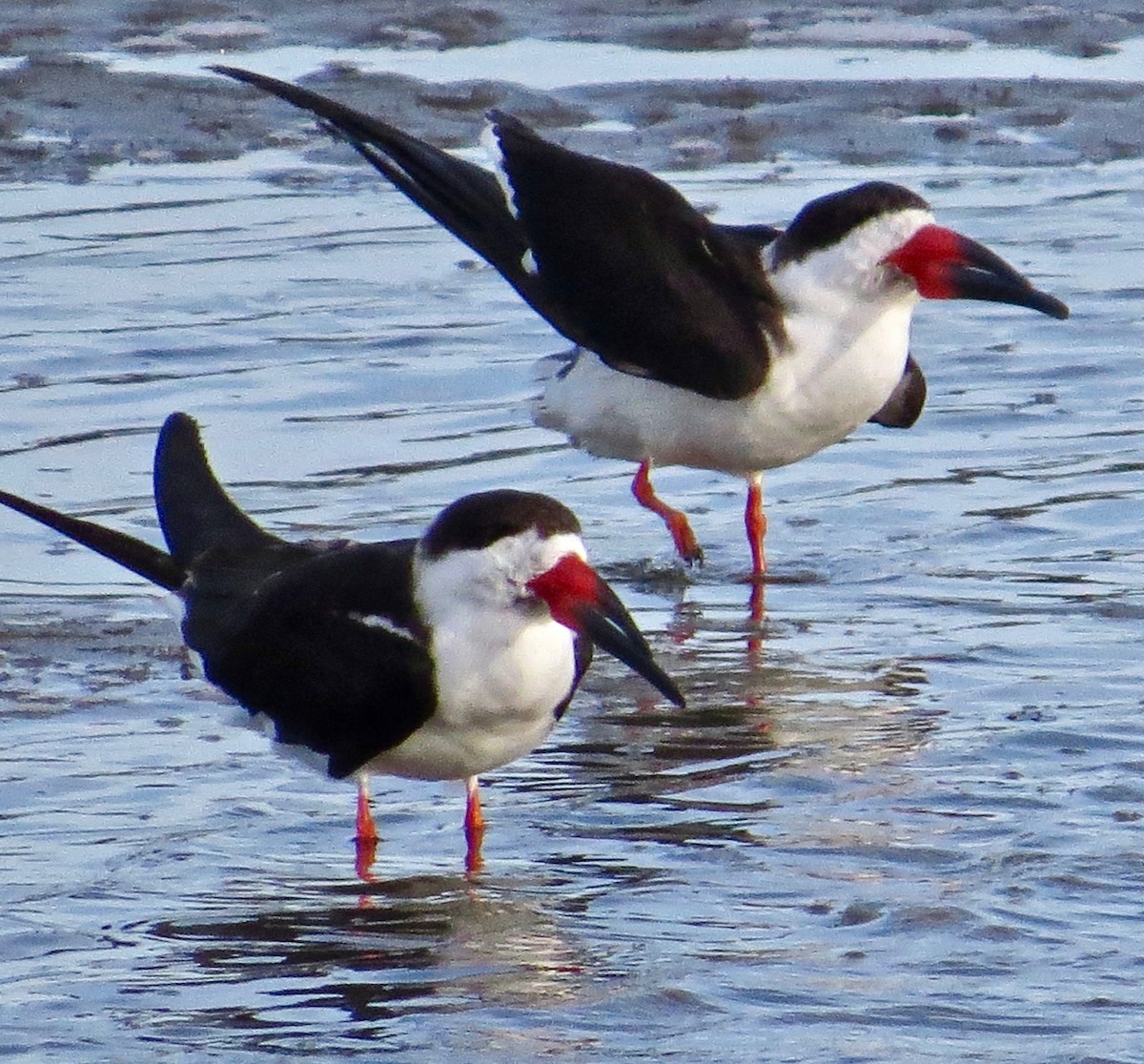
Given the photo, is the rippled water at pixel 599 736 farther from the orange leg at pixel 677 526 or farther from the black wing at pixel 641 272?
the black wing at pixel 641 272

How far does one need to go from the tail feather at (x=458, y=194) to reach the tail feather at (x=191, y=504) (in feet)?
4.95

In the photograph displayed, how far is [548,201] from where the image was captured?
700 cm

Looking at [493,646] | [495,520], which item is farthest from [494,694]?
[495,520]

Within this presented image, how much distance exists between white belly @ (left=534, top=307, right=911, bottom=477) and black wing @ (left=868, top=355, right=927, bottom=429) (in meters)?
0.26

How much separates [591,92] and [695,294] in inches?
193

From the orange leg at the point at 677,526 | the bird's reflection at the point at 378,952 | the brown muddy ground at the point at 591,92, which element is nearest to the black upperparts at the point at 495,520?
the bird's reflection at the point at 378,952

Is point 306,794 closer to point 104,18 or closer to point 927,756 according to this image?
point 927,756

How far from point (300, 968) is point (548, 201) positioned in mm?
3070

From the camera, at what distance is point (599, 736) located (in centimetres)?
555

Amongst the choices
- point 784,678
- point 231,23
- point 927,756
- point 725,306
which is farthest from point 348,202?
point 927,756

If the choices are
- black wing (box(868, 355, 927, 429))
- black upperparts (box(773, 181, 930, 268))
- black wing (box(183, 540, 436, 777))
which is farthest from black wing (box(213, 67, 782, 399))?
black wing (box(183, 540, 436, 777))

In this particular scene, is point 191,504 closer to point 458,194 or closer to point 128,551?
point 128,551

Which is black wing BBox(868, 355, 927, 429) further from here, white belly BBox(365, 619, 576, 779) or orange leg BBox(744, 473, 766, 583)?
white belly BBox(365, 619, 576, 779)

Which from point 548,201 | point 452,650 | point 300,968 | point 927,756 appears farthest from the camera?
point 548,201
